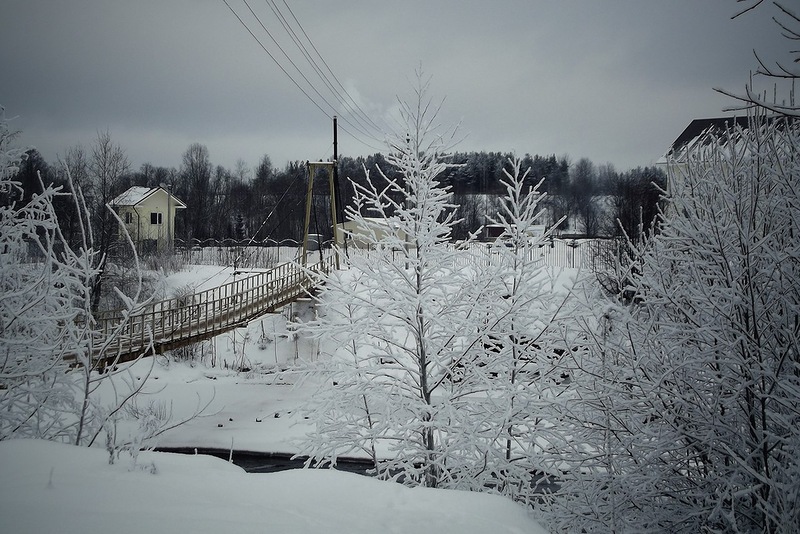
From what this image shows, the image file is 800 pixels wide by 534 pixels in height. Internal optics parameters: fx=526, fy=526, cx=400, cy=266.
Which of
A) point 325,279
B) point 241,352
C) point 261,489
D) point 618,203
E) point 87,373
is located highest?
point 618,203

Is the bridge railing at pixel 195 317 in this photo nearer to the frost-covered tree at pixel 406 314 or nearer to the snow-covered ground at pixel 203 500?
the frost-covered tree at pixel 406 314

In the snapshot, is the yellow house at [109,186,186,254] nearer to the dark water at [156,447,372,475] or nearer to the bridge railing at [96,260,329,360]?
the bridge railing at [96,260,329,360]

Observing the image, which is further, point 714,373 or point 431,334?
point 431,334

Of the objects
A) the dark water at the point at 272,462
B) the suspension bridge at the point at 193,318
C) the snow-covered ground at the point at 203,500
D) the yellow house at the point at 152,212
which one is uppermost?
the yellow house at the point at 152,212

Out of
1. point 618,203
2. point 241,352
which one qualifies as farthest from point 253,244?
point 618,203

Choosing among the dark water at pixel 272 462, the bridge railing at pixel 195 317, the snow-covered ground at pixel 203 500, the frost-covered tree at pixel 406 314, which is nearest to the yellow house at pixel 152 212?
the bridge railing at pixel 195 317

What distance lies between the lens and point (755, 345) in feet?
14.9

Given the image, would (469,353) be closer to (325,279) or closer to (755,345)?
(325,279)

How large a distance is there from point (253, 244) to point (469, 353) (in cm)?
3941

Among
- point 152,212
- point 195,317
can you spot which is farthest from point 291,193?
point 195,317

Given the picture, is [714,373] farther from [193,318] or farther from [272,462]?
[193,318]

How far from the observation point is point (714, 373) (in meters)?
5.09

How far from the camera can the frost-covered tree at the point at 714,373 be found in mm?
4625

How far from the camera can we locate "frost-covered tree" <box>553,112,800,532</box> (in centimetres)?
462
